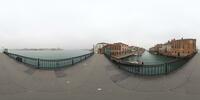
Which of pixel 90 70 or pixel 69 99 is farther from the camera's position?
pixel 90 70

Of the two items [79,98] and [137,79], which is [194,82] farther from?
[79,98]

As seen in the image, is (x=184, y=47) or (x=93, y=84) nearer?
(x=93, y=84)

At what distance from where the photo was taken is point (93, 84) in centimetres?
684

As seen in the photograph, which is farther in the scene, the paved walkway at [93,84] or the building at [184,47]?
the building at [184,47]

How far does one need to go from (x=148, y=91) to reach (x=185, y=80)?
6.90 feet

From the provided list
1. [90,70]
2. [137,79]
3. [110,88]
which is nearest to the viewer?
[110,88]

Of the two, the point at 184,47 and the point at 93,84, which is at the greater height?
the point at 184,47

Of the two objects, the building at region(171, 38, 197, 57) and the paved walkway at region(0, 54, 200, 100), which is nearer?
the paved walkway at region(0, 54, 200, 100)

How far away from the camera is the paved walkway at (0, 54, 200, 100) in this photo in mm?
5516

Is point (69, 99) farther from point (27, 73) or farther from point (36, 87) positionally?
point (27, 73)

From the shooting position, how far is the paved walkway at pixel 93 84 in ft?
18.1

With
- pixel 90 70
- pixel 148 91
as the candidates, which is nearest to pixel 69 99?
pixel 148 91

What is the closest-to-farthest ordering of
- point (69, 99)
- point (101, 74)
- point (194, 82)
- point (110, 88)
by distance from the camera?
1. point (69, 99)
2. point (110, 88)
3. point (194, 82)
4. point (101, 74)

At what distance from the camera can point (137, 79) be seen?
7457mm
